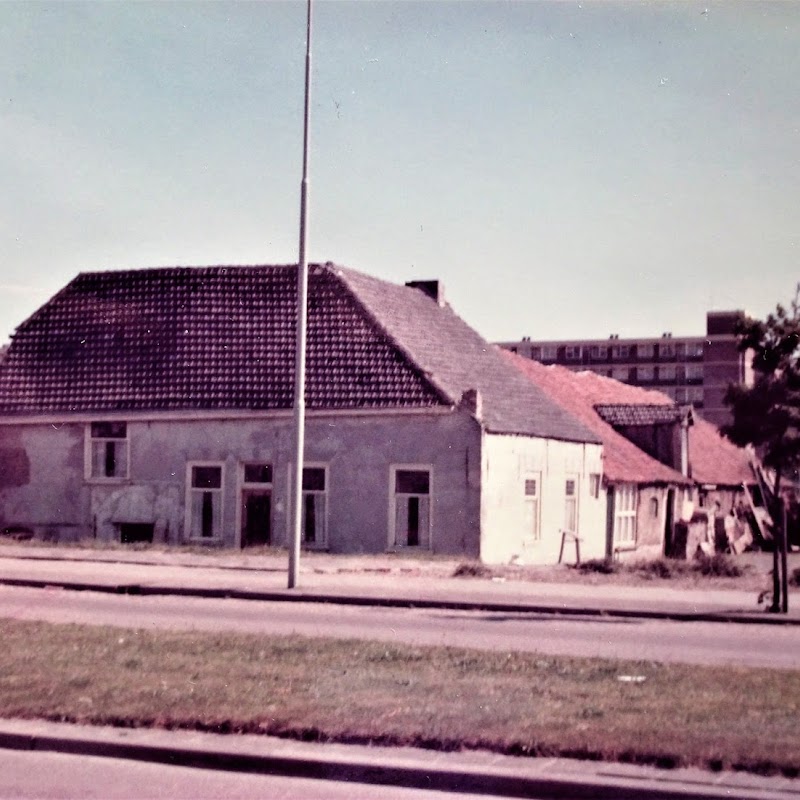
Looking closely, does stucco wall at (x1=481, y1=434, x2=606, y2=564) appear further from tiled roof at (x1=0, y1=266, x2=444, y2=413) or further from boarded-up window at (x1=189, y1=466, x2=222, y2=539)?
boarded-up window at (x1=189, y1=466, x2=222, y2=539)

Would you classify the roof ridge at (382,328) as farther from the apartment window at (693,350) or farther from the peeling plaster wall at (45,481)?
the apartment window at (693,350)

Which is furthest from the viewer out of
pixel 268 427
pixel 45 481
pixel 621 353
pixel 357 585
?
pixel 621 353

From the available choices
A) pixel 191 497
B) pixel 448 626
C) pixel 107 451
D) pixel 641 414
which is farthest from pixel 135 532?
pixel 641 414

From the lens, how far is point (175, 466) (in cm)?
2945

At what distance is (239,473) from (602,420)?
14411 millimetres

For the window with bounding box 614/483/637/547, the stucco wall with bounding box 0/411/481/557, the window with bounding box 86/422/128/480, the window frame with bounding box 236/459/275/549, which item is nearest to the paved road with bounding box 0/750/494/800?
the stucco wall with bounding box 0/411/481/557

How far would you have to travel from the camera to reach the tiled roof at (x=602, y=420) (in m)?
34.4

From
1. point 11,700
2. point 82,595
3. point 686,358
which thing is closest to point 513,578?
point 82,595

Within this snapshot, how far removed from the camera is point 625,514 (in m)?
34.7

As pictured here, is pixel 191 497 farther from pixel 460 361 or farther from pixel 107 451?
pixel 460 361

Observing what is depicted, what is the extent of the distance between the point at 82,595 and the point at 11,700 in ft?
31.6

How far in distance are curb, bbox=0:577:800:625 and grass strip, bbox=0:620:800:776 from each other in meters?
5.27

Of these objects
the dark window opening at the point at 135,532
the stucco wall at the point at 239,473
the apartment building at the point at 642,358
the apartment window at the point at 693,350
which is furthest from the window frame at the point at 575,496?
the apartment window at the point at 693,350

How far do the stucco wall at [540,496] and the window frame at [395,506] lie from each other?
1227mm
